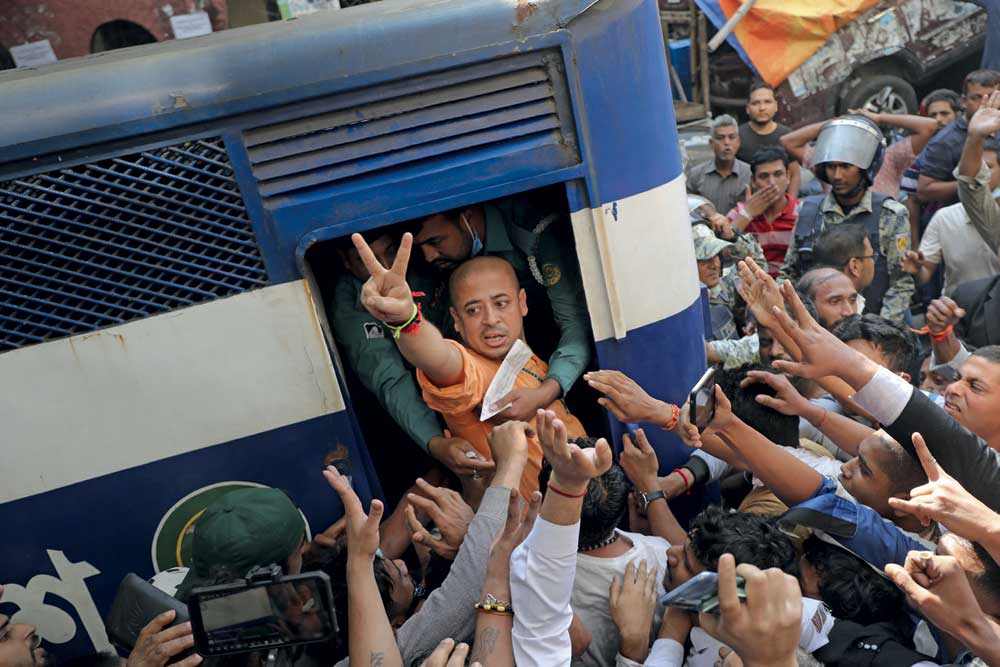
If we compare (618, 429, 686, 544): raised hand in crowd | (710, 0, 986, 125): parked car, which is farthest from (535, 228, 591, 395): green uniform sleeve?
(710, 0, 986, 125): parked car

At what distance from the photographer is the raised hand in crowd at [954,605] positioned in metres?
2.10

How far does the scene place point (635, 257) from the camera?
10.2 ft

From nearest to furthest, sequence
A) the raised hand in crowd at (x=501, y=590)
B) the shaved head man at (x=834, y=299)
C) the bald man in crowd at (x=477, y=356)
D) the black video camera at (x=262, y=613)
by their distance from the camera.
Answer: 1. the black video camera at (x=262, y=613)
2. the raised hand in crowd at (x=501, y=590)
3. the bald man in crowd at (x=477, y=356)
4. the shaved head man at (x=834, y=299)

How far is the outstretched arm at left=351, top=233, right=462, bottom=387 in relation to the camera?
2555 mm

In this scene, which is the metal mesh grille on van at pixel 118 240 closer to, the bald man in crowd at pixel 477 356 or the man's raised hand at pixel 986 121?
the bald man in crowd at pixel 477 356

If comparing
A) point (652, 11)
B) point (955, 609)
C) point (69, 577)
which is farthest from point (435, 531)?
point (652, 11)

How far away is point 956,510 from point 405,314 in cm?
150

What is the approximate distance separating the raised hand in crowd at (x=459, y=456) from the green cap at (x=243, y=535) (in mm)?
724

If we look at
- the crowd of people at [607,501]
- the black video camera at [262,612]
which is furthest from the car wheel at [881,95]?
the black video camera at [262,612]

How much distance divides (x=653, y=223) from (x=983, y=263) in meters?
2.83

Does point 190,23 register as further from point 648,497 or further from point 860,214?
point 648,497

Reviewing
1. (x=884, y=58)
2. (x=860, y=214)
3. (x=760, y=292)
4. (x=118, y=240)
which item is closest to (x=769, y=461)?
(x=760, y=292)

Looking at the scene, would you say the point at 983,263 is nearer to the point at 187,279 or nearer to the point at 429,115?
the point at 429,115

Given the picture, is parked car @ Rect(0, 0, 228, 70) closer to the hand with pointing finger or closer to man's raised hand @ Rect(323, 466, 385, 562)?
man's raised hand @ Rect(323, 466, 385, 562)
